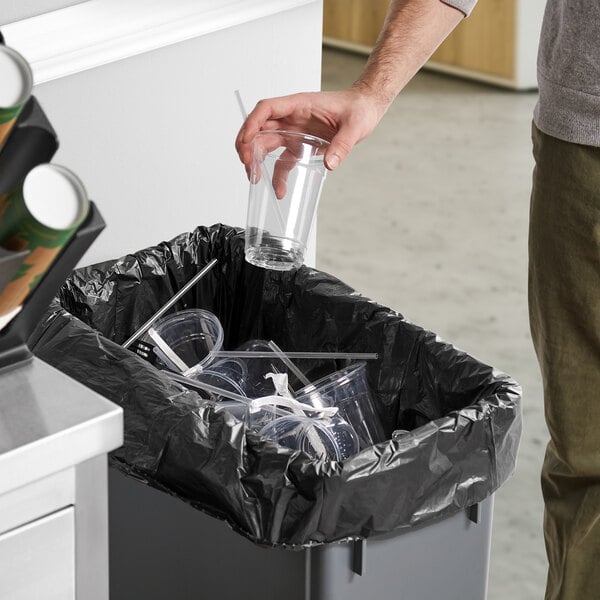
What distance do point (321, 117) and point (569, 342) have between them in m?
0.47

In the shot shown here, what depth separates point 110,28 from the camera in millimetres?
1698

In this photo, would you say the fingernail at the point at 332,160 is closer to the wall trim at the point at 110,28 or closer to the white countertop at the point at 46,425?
the wall trim at the point at 110,28

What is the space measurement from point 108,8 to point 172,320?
0.46 meters

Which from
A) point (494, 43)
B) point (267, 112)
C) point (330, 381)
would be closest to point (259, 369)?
point (330, 381)

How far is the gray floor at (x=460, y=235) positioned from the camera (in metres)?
2.28

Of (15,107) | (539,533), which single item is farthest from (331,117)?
(539,533)

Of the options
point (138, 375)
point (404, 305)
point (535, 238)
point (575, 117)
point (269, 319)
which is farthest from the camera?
point (404, 305)

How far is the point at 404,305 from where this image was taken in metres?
3.04

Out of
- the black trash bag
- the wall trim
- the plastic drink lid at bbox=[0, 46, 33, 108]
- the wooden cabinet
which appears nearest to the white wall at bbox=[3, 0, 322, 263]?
the wall trim

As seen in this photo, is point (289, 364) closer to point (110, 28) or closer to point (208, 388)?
point (208, 388)

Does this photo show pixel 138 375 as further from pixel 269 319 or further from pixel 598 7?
pixel 598 7

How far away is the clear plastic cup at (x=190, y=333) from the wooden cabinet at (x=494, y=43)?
3049 mm

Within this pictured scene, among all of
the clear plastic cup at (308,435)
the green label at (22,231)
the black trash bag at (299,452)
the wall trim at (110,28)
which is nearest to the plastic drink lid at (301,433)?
the clear plastic cup at (308,435)

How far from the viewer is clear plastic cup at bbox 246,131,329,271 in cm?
153
